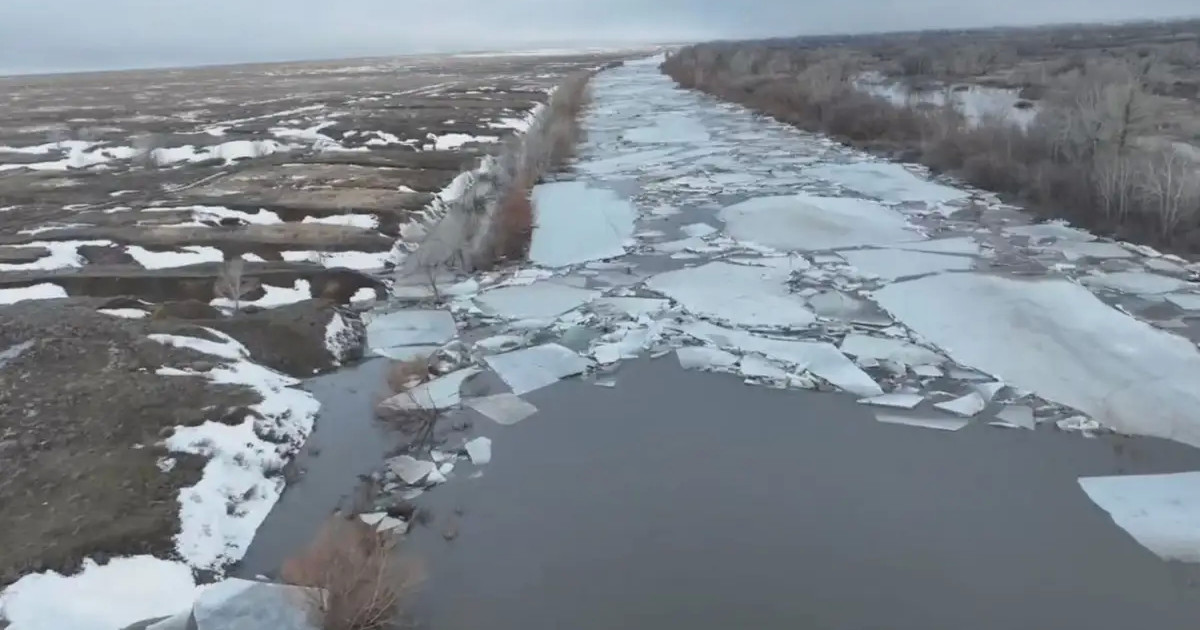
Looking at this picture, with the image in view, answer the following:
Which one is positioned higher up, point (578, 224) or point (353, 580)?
point (578, 224)

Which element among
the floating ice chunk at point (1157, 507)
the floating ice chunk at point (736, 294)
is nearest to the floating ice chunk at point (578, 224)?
the floating ice chunk at point (736, 294)

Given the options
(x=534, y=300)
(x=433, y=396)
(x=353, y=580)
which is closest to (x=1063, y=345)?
(x=534, y=300)

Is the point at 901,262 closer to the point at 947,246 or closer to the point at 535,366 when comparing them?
the point at 947,246

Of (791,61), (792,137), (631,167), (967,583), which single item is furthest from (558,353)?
(791,61)

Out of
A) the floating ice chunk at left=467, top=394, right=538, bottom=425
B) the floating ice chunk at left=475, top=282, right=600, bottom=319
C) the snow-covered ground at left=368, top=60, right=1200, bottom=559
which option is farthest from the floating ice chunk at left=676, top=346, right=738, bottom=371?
the floating ice chunk at left=475, top=282, right=600, bottom=319

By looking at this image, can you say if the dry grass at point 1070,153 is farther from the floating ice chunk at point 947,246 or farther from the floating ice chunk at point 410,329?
the floating ice chunk at point 410,329

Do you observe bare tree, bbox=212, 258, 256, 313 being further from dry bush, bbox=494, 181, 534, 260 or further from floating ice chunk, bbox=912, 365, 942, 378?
floating ice chunk, bbox=912, 365, 942, 378
